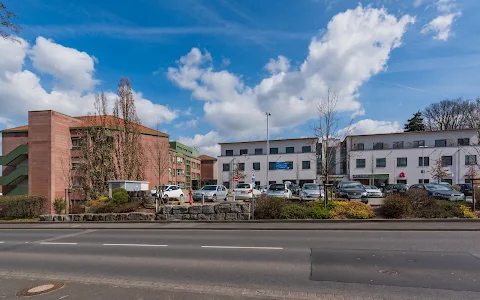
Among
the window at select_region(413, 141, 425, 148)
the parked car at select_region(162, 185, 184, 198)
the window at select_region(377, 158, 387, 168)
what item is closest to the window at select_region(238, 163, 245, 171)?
the window at select_region(377, 158, 387, 168)

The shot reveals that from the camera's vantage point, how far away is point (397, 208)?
14.5m

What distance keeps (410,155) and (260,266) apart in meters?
61.6

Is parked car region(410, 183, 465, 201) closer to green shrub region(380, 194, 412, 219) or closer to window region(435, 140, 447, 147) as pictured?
green shrub region(380, 194, 412, 219)

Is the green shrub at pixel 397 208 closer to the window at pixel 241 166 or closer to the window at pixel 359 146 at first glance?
the window at pixel 359 146

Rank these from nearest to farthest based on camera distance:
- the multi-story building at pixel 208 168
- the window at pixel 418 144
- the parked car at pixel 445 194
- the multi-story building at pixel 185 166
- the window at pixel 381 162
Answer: the parked car at pixel 445 194, the window at pixel 418 144, the window at pixel 381 162, the multi-story building at pixel 185 166, the multi-story building at pixel 208 168

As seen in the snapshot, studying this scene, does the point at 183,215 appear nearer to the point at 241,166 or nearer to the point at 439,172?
the point at 439,172

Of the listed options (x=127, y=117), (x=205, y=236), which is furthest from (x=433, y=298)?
(x=127, y=117)

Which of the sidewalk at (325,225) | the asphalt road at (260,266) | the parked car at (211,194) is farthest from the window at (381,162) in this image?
the asphalt road at (260,266)

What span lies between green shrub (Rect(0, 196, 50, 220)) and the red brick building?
1441 centimetres

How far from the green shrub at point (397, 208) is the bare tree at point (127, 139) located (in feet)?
85.3

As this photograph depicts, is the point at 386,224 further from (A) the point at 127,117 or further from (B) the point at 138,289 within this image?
(A) the point at 127,117

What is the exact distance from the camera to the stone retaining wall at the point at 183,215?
Answer: 16.2 meters

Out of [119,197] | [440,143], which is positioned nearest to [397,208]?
[119,197]

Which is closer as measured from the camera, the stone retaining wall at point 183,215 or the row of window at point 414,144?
the stone retaining wall at point 183,215
